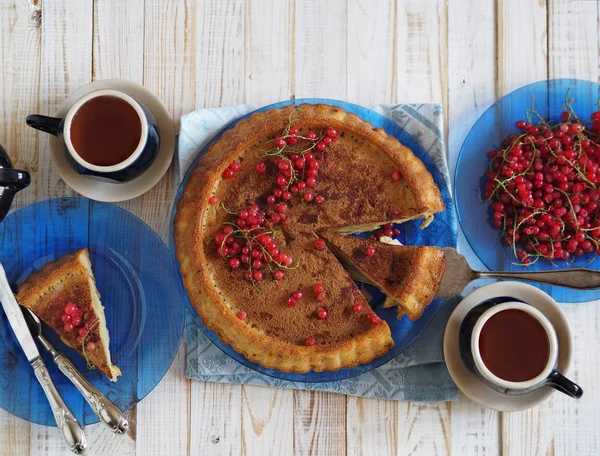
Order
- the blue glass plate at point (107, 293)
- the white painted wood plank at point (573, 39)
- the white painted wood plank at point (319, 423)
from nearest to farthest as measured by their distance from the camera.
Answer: the blue glass plate at point (107, 293), the white painted wood plank at point (319, 423), the white painted wood plank at point (573, 39)

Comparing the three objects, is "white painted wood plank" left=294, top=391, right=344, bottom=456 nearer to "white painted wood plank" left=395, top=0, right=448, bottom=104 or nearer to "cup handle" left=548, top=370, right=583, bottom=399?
"cup handle" left=548, top=370, right=583, bottom=399

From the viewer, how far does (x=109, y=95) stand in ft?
7.41

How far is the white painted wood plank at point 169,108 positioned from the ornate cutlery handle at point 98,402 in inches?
8.6

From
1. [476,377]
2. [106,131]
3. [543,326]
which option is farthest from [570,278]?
[106,131]

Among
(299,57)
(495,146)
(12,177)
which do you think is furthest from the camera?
(299,57)

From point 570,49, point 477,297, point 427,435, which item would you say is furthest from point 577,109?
point 427,435

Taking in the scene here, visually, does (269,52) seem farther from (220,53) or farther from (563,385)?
(563,385)

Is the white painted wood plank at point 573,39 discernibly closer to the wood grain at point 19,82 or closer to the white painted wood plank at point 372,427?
the white painted wood plank at point 372,427

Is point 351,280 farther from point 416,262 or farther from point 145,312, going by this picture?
point 145,312

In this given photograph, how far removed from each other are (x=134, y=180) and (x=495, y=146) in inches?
56.6

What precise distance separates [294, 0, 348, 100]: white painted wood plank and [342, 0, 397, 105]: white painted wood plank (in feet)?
0.11

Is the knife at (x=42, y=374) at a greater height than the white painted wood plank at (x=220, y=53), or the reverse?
the white painted wood plank at (x=220, y=53)

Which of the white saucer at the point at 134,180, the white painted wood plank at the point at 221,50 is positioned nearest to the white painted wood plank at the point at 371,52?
the white painted wood plank at the point at 221,50

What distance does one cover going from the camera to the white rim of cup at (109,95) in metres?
2.22
